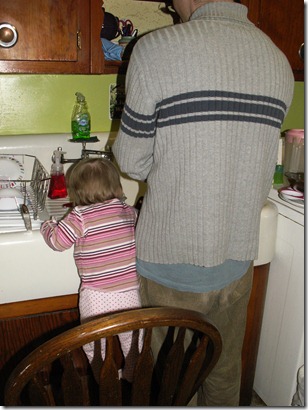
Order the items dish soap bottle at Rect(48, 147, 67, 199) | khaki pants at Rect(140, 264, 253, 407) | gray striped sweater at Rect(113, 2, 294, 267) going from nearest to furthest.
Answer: gray striped sweater at Rect(113, 2, 294, 267)
khaki pants at Rect(140, 264, 253, 407)
dish soap bottle at Rect(48, 147, 67, 199)

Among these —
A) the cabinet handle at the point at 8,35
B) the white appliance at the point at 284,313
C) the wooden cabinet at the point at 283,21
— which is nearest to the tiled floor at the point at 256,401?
the white appliance at the point at 284,313

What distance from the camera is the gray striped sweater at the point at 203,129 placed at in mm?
827

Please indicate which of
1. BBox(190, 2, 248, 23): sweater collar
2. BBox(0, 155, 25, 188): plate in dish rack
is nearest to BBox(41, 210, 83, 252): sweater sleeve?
BBox(0, 155, 25, 188): plate in dish rack

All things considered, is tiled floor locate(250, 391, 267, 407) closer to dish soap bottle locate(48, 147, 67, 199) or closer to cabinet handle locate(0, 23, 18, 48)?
dish soap bottle locate(48, 147, 67, 199)

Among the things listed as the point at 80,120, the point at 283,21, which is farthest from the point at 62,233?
the point at 283,21

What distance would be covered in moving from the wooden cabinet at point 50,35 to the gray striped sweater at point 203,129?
0.40 meters

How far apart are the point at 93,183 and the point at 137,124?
0.31m

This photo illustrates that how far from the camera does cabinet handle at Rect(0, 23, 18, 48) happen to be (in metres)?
1.11

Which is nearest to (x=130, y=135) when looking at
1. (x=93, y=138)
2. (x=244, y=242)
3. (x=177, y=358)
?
(x=244, y=242)

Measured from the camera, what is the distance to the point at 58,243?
3.43ft

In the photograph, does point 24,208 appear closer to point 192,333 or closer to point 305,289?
point 192,333

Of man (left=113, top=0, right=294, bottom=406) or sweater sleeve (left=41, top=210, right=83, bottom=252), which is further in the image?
sweater sleeve (left=41, top=210, right=83, bottom=252)

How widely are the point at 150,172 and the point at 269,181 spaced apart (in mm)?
289

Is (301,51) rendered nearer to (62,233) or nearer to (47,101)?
(47,101)
